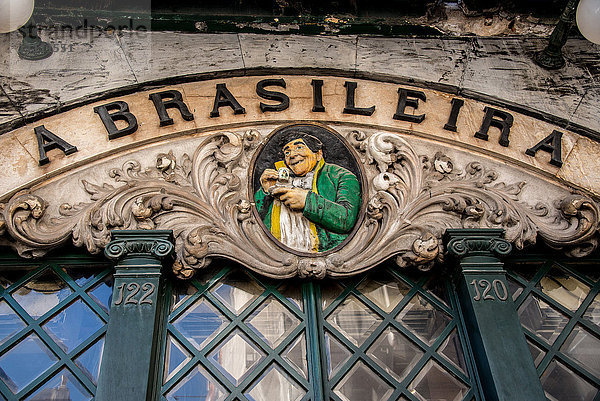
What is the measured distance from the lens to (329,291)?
4.99 m

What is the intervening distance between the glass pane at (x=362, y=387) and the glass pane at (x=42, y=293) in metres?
2.14

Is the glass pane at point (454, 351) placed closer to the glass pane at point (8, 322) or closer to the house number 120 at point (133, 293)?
the house number 120 at point (133, 293)

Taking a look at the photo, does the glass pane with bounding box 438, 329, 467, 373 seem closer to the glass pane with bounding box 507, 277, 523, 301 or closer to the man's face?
the glass pane with bounding box 507, 277, 523, 301

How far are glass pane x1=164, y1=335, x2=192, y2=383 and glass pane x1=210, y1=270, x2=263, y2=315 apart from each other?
48 centimetres

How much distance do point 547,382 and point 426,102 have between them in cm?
263

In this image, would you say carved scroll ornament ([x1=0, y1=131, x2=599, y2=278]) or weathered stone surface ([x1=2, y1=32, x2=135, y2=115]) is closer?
carved scroll ornament ([x1=0, y1=131, x2=599, y2=278])

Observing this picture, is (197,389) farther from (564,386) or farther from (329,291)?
(564,386)

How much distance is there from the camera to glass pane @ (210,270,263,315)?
16.0 ft

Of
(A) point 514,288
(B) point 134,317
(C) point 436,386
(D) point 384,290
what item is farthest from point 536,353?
(B) point 134,317

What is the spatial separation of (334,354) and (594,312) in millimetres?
2106

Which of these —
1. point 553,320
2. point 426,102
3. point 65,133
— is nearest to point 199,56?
point 65,133

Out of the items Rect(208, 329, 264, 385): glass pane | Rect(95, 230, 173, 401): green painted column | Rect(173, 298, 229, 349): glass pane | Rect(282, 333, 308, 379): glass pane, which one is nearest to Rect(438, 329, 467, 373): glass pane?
Rect(282, 333, 308, 379): glass pane

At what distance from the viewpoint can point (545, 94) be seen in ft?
19.8

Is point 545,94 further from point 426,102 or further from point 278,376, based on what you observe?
point 278,376
